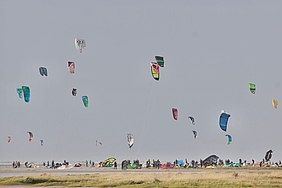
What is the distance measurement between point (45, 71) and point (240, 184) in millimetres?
22664

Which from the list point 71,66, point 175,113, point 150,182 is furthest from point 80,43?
point 150,182

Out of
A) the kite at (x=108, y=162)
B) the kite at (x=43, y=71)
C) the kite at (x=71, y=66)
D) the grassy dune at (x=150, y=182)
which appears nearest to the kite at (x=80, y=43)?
the kite at (x=71, y=66)

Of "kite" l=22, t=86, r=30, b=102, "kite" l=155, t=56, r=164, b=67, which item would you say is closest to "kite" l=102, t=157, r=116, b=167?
"kite" l=22, t=86, r=30, b=102

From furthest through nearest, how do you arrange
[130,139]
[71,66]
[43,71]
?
[130,139] < [71,66] < [43,71]

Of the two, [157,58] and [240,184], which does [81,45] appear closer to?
[157,58]

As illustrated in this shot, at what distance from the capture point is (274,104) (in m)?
53.3

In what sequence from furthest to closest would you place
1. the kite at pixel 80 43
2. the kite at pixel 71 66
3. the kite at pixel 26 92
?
1. the kite at pixel 71 66
2. the kite at pixel 26 92
3. the kite at pixel 80 43

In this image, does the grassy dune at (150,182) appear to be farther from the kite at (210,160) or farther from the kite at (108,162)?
the kite at (210,160)

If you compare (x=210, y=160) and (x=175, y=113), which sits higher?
(x=175, y=113)

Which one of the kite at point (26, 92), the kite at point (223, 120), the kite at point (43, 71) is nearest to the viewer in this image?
the kite at point (223, 120)

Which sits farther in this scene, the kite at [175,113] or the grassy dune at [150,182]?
the kite at [175,113]

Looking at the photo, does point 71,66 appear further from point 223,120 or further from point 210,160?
point 210,160

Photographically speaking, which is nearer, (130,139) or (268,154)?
(130,139)

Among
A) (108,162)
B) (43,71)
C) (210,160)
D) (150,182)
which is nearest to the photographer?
(150,182)
